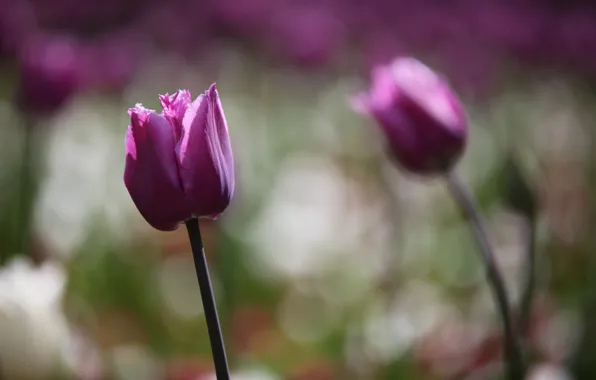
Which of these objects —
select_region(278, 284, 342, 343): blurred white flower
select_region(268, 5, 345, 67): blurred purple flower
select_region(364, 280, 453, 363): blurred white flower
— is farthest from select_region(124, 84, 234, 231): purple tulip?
select_region(268, 5, 345, 67): blurred purple flower

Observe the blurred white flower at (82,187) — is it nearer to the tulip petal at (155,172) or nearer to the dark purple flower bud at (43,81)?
the dark purple flower bud at (43,81)

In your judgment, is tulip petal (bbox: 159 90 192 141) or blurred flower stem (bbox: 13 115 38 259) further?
blurred flower stem (bbox: 13 115 38 259)

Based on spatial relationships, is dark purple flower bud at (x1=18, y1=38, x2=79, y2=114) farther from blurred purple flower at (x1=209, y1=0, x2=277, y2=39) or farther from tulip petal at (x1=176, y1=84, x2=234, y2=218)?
blurred purple flower at (x1=209, y1=0, x2=277, y2=39)

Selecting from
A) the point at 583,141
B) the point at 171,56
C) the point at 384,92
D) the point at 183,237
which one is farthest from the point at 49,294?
the point at 171,56

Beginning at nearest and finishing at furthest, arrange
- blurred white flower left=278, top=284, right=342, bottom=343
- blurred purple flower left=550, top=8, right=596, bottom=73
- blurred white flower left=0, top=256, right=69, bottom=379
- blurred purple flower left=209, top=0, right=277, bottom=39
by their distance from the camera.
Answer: blurred white flower left=0, top=256, right=69, bottom=379 → blurred white flower left=278, top=284, right=342, bottom=343 → blurred purple flower left=550, top=8, right=596, bottom=73 → blurred purple flower left=209, top=0, right=277, bottom=39

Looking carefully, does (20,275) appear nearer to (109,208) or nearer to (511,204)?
(511,204)

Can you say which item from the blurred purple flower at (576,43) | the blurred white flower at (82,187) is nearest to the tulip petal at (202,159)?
the blurred white flower at (82,187)

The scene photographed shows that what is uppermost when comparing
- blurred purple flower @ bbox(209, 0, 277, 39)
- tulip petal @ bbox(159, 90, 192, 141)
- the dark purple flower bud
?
blurred purple flower @ bbox(209, 0, 277, 39)

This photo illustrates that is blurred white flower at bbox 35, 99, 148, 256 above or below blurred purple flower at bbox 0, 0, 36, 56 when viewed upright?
below
